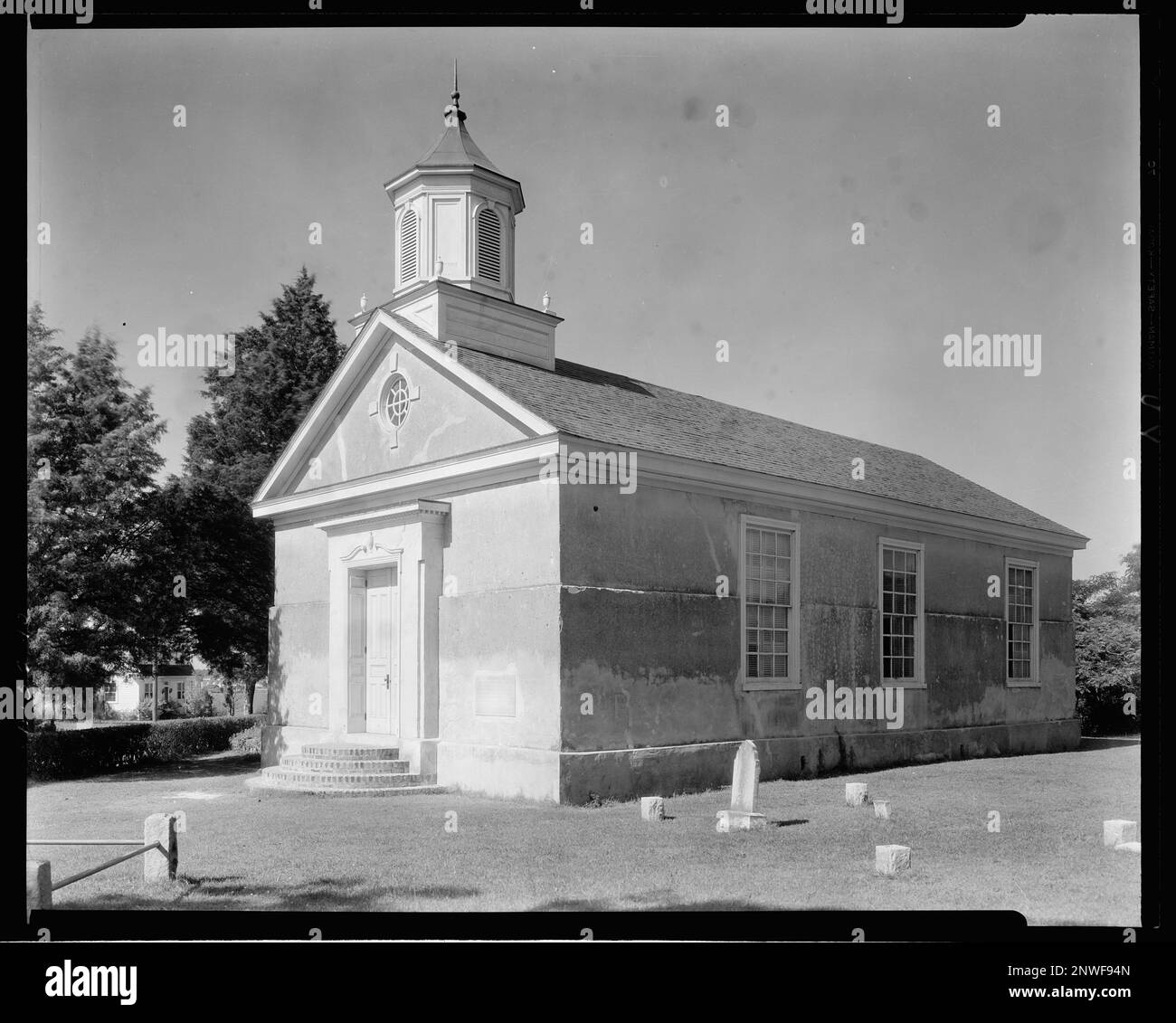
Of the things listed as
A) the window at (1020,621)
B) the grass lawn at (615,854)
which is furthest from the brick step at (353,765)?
the window at (1020,621)

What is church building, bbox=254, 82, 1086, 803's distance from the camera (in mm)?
14352

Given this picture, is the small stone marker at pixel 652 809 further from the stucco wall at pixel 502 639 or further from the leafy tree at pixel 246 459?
the leafy tree at pixel 246 459

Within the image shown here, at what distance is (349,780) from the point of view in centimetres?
1504

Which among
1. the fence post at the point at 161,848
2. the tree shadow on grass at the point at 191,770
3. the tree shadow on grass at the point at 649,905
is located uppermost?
the fence post at the point at 161,848

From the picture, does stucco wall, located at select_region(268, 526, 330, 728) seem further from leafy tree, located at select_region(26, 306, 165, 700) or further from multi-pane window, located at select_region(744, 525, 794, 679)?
multi-pane window, located at select_region(744, 525, 794, 679)

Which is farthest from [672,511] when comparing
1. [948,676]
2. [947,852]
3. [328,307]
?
[328,307]

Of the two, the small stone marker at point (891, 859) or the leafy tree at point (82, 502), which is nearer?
the small stone marker at point (891, 859)

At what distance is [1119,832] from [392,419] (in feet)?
38.6

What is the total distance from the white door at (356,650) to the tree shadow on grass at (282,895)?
7.53 meters

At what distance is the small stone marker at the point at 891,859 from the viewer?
9.53 meters

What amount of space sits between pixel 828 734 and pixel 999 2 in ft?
40.8

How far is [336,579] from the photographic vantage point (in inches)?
691

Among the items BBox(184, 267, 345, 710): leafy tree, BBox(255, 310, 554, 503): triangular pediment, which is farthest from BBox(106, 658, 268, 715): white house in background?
BBox(255, 310, 554, 503): triangular pediment
